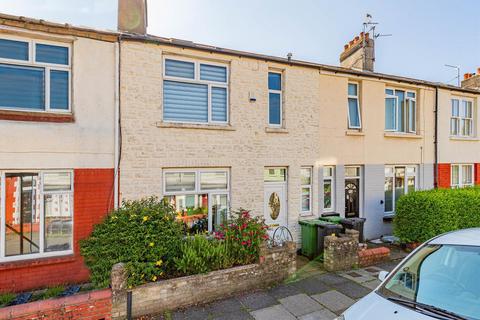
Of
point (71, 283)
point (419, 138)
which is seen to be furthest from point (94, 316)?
point (419, 138)

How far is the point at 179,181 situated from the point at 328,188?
5293mm

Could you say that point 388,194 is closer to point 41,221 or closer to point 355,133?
point 355,133

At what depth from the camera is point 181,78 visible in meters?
7.65

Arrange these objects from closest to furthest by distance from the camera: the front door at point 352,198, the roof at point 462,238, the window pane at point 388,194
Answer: the roof at point 462,238
the front door at point 352,198
the window pane at point 388,194

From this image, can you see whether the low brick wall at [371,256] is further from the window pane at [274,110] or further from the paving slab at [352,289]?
the window pane at [274,110]

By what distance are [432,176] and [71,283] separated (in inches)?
522

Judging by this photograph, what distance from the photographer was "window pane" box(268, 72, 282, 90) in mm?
8930

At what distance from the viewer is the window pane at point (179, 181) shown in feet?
24.5

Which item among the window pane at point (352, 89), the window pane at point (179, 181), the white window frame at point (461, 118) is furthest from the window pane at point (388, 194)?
the window pane at point (179, 181)

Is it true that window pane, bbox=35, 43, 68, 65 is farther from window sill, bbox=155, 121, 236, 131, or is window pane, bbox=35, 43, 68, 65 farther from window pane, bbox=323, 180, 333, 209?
window pane, bbox=323, 180, 333, 209

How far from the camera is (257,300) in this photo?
5.51m

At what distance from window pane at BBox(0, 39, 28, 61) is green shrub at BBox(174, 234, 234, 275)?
18.6 ft

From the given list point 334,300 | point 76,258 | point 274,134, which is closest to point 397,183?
point 274,134

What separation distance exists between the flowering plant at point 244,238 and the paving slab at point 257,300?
0.69 m
